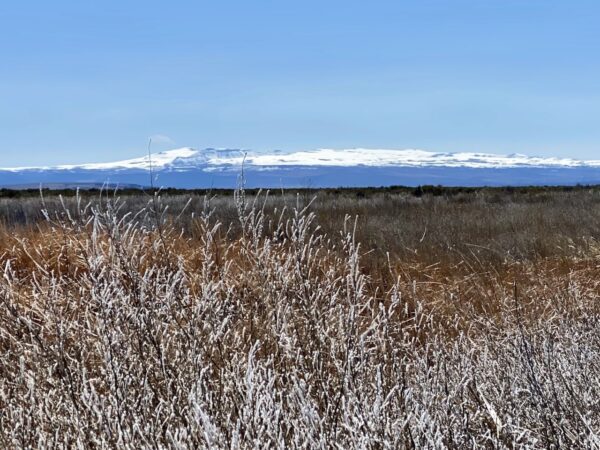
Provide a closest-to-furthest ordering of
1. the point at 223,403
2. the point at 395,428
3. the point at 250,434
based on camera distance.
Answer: the point at 250,434
the point at 395,428
the point at 223,403

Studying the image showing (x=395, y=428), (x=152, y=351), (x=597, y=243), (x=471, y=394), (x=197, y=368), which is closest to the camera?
(x=395, y=428)

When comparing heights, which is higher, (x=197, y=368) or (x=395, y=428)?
(x=197, y=368)

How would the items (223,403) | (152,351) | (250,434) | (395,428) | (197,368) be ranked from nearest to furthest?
(250,434), (395,428), (197,368), (223,403), (152,351)

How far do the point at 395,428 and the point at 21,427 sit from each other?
1057 mm

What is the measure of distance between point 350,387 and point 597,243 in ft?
22.7

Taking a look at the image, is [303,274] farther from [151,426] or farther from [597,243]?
[597,243]

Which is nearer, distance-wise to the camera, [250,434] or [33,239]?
[250,434]

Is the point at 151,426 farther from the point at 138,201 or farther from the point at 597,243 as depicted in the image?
the point at 138,201

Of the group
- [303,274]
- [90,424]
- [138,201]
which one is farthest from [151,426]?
[138,201]

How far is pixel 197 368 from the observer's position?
6.72 ft

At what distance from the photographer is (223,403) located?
2199 mm

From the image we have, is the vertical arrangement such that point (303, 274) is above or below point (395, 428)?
above

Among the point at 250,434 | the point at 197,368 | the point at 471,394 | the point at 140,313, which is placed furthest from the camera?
the point at 471,394

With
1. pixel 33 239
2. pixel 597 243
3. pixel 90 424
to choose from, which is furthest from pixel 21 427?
pixel 597 243
